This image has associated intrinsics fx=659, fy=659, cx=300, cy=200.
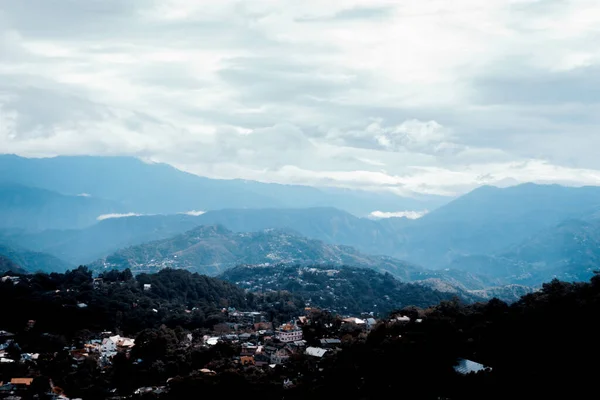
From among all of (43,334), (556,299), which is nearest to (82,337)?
(43,334)

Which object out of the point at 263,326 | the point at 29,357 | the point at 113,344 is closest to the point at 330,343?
the point at 263,326

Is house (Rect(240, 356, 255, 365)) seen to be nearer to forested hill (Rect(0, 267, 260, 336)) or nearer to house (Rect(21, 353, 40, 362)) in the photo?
house (Rect(21, 353, 40, 362))

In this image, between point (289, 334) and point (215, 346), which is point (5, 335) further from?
point (289, 334)

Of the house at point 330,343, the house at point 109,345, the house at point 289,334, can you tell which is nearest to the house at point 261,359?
the house at point 330,343

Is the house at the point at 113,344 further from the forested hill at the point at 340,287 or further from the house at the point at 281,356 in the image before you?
the forested hill at the point at 340,287

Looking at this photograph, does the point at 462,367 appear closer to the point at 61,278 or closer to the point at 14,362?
the point at 14,362

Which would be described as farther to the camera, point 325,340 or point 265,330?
point 265,330

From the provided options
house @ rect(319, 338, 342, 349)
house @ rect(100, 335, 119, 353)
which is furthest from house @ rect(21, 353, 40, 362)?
house @ rect(319, 338, 342, 349)
